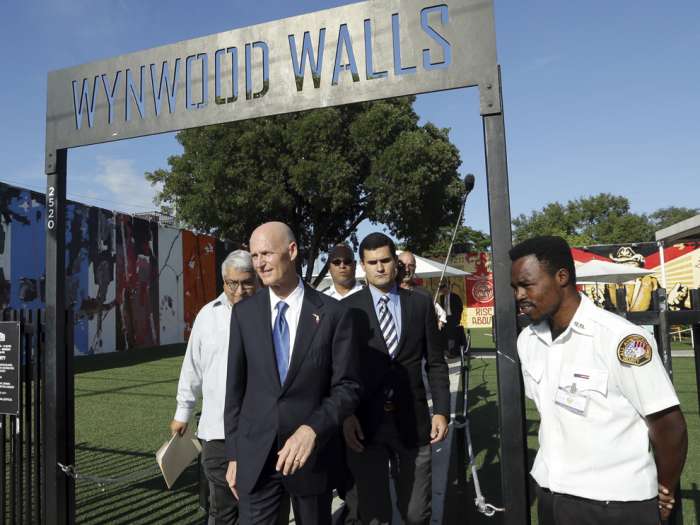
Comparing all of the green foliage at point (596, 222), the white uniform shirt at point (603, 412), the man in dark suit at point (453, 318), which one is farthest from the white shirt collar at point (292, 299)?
the green foliage at point (596, 222)

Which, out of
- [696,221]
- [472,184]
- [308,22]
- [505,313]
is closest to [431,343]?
[505,313]

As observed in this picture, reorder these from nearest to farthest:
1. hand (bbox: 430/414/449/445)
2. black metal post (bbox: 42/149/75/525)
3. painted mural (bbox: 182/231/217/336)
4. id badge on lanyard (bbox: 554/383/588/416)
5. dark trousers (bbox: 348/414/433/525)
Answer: id badge on lanyard (bbox: 554/383/588/416)
dark trousers (bbox: 348/414/433/525)
hand (bbox: 430/414/449/445)
black metal post (bbox: 42/149/75/525)
painted mural (bbox: 182/231/217/336)

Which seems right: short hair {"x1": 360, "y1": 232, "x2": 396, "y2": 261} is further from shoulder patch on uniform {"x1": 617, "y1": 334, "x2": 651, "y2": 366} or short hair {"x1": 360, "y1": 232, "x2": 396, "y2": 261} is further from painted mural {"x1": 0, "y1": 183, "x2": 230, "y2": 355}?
painted mural {"x1": 0, "y1": 183, "x2": 230, "y2": 355}

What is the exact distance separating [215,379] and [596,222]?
236ft

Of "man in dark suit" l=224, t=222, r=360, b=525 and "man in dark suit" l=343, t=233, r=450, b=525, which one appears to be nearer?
"man in dark suit" l=224, t=222, r=360, b=525

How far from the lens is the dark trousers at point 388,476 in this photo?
309 centimetres

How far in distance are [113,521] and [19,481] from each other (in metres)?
0.85

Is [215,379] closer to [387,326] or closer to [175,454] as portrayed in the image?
[175,454]

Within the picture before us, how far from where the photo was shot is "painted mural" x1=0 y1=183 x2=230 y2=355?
1345 cm

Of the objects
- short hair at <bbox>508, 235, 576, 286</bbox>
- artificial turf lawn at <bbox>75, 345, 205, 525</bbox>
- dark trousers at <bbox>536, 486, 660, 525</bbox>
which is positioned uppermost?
short hair at <bbox>508, 235, 576, 286</bbox>

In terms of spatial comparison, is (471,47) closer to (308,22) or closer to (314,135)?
(308,22)

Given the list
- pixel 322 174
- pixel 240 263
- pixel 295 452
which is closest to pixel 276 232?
pixel 295 452

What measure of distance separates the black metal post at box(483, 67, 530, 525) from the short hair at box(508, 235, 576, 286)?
0.45m

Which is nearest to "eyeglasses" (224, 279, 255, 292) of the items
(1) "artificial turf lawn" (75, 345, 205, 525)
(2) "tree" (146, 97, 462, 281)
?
(1) "artificial turf lawn" (75, 345, 205, 525)
